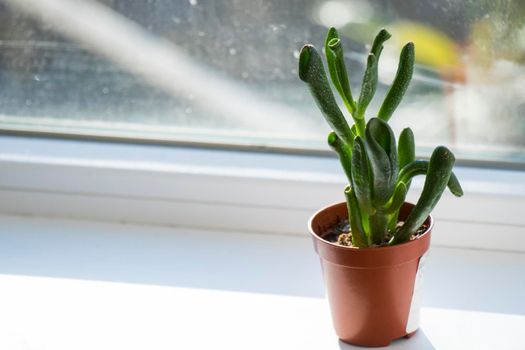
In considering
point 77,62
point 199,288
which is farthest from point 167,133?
point 199,288

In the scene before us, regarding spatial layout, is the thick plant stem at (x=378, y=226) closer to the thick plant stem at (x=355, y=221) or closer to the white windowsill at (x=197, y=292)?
the thick plant stem at (x=355, y=221)

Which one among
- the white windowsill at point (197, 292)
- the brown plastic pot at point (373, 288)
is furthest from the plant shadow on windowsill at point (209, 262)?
the brown plastic pot at point (373, 288)

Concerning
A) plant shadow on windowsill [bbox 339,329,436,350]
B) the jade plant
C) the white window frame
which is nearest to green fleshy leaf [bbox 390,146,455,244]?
the jade plant

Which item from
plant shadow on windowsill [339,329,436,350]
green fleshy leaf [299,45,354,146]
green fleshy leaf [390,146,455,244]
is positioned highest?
green fleshy leaf [299,45,354,146]

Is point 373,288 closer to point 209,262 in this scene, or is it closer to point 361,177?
point 361,177

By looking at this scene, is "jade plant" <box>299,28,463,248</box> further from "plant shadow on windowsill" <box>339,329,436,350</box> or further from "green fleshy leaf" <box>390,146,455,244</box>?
"plant shadow on windowsill" <box>339,329,436,350</box>

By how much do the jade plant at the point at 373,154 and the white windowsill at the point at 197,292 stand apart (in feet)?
0.47

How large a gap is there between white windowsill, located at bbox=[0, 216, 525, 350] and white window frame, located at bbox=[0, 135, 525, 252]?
2cm

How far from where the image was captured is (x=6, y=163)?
1147mm

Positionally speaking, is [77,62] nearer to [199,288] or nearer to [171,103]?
[171,103]

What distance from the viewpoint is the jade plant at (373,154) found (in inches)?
28.4

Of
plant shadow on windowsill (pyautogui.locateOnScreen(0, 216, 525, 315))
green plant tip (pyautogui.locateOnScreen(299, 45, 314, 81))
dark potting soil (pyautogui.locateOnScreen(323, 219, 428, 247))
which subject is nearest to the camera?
green plant tip (pyautogui.locateOnScreen(299, 45, 314, 81))

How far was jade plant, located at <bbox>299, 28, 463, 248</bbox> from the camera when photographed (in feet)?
2.37

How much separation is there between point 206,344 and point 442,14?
0.51 metres
